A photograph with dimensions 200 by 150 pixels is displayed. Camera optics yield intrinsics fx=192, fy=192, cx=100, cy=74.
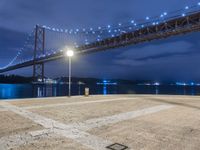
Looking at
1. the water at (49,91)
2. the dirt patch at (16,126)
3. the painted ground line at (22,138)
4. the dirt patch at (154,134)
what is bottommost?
the water at (49,91)

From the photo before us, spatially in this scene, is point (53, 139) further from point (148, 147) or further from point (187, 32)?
point (187, 32)

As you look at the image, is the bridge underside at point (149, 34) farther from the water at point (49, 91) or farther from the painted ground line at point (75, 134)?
the painted ground line at point (75, 134)

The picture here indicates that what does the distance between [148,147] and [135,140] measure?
1.34ft

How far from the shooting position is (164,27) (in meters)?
32.0

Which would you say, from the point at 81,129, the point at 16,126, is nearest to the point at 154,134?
the point at 81,129

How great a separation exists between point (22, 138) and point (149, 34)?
33145mm

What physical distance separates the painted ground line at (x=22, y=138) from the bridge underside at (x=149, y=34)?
2670cm

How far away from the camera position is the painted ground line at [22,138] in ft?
11.8

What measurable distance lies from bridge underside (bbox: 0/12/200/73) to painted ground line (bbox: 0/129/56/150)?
26.7 meters

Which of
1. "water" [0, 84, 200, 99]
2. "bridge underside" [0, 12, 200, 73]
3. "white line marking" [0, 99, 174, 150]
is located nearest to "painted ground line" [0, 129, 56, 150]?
"white line marking" [0, 99, 174, 150]

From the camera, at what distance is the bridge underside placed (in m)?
27.2

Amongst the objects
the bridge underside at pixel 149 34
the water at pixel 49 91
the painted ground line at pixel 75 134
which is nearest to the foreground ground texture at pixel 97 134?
the painted ground line at pixel 75 134

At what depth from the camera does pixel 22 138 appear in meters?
3.95

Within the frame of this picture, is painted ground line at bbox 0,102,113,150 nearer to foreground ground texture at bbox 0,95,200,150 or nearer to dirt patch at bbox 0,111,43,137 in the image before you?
foreground ground texture at bbox 0,95,200,150
